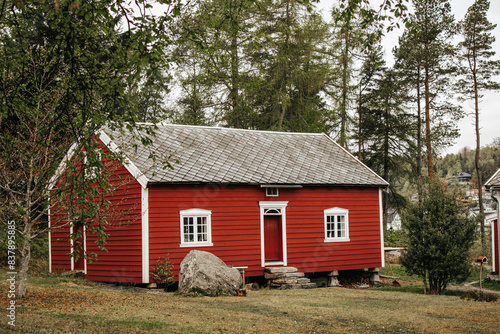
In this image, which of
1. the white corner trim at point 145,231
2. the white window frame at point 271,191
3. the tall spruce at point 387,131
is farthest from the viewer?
the tall spruce at point 387,131

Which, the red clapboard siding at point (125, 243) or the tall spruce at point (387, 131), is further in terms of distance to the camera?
A: the tall spruce at point (387, 131)

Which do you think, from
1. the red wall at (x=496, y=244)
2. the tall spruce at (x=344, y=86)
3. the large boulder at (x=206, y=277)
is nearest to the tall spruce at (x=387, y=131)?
the tall spruce at (x=344, y=86)

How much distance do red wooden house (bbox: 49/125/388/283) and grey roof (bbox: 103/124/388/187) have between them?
0.05m

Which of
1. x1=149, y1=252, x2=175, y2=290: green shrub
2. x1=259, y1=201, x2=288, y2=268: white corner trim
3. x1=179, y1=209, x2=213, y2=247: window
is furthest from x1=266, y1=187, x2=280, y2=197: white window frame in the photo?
x1=149, y1=252, x2=175, y2=290: green shrub

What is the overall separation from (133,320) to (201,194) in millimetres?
7914

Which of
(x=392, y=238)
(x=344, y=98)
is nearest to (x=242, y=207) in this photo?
(x=344, y=98)

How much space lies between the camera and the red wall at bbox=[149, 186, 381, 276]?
16438 millimetres

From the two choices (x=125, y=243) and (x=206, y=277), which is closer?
(x=206, y=277)

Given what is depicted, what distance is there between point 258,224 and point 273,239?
94cm

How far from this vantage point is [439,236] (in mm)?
16531

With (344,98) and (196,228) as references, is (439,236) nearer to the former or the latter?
(196,228)

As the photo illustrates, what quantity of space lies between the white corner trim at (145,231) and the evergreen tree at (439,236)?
832cm

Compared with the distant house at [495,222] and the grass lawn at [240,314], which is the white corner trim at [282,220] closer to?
the grass lawn at [240,314]

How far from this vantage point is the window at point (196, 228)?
55.0 ft
